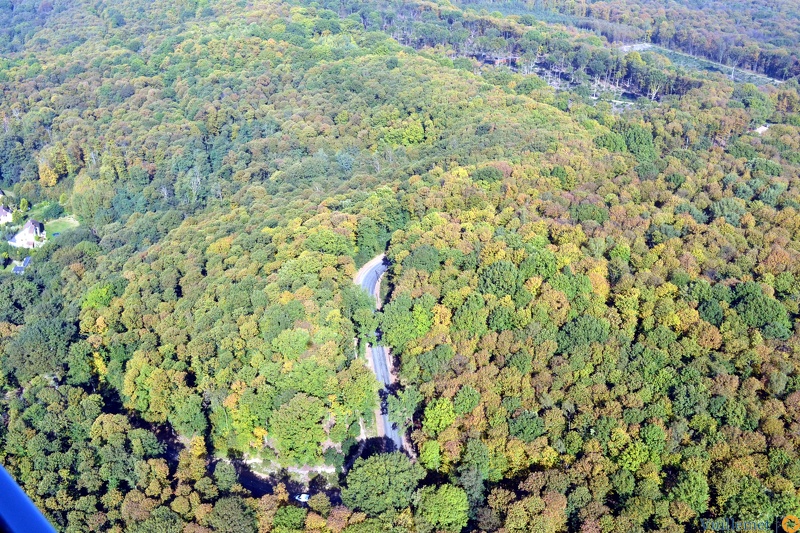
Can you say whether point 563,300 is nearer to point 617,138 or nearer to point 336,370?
point 336,370

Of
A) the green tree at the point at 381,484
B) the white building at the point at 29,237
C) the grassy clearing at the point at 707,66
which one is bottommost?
the white building at the point at 29,237

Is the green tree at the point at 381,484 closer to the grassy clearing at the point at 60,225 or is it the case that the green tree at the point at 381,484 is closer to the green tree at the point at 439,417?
the green tree at the point at 439,417

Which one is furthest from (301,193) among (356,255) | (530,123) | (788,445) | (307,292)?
(788,445)

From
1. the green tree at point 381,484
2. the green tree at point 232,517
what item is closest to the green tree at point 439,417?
the green tree at point 381,484

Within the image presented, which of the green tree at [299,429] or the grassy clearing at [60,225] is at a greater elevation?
the green tree at [299,429]

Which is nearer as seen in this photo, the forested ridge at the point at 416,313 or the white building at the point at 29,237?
the forested ridge at the point at 416,313
